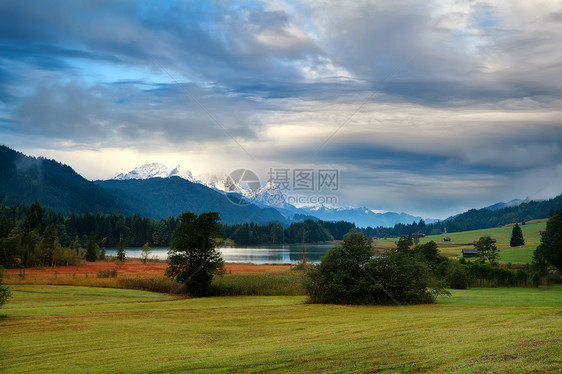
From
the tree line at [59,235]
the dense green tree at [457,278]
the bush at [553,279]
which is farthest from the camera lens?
the tree line at [59,235]

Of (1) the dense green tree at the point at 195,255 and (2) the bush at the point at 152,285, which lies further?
(2) the bush at the point at 152,285

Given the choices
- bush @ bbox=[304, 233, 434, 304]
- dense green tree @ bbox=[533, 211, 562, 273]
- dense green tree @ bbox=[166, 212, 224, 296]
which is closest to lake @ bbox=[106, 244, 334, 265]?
→ dense green tree @ bbox=[166, 212, 224, 296]

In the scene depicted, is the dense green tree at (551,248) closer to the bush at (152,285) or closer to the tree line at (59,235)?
the bush at (152,285)

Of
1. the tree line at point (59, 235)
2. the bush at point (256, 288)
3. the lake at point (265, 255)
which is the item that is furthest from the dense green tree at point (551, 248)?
the tree line at point (59, 235)

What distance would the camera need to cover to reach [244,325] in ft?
75.9

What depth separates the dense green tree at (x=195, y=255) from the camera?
141 feet

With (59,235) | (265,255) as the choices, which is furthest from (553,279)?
(59,235)

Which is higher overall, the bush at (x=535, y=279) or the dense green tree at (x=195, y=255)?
the dense green tree at (x=195, y=255)

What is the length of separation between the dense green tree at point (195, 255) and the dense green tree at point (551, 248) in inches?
2003

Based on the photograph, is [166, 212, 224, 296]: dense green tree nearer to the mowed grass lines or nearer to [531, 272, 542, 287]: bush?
the mowed grass lines

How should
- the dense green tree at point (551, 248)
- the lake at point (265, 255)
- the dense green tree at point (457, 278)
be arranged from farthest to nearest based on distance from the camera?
the lake at point (265, 255) → the dense green tree at point (551, 248) → the dense green tree at point (457, 278)

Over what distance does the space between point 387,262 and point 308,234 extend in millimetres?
126049

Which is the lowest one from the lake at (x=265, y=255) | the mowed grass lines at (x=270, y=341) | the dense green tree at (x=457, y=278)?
the lake at (x=265, y=255)

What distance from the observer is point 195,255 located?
4409 cm
